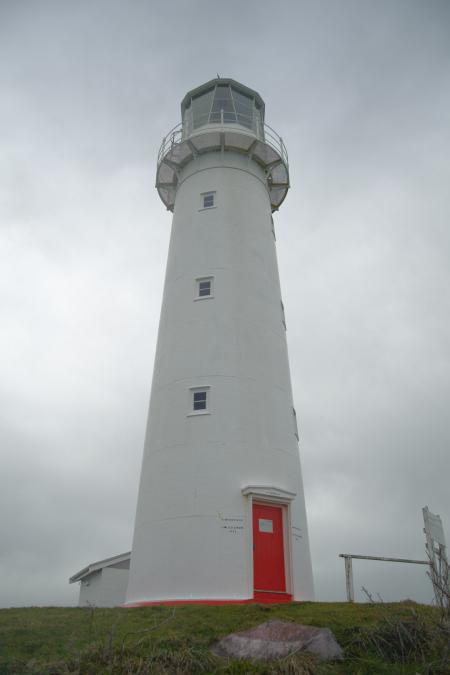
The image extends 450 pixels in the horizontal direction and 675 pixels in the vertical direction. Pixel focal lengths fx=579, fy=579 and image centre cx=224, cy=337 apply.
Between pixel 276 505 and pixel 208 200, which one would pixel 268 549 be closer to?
pixel 276 505

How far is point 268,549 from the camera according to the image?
15.4 meters

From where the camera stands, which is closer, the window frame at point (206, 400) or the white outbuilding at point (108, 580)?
the window frame at point (206, 400)

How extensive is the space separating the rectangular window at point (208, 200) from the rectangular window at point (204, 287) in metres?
3.27

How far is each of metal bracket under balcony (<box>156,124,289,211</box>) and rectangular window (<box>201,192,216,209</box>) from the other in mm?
2035

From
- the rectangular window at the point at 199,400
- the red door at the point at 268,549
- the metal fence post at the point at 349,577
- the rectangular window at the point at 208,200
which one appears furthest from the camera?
the rectangular window at the point at 208,200

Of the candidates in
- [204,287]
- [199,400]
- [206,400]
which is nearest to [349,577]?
[206,400]

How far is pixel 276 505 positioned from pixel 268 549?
119 centimetres

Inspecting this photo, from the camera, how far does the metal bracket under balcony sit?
22000mm

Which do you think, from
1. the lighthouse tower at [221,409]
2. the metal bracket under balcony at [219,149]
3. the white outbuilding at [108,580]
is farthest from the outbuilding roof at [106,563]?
the metal bracket under balcony at [219,149]

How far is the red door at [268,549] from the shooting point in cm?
1493

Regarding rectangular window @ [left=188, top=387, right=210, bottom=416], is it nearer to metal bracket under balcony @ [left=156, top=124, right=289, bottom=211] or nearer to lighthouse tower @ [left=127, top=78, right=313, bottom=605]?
lighthouse tower @ [left=127, top=78, right=313, bottom=605]

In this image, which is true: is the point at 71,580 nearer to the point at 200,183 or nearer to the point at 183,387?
the point at 183,387

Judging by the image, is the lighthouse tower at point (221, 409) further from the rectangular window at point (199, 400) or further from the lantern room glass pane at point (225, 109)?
the lantern room glass pane at point (225, 109)

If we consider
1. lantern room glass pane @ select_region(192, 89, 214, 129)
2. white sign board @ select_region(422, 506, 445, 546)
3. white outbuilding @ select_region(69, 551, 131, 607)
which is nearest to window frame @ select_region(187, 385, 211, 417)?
white sign board @ select_region(422, 506, 445, 546)
